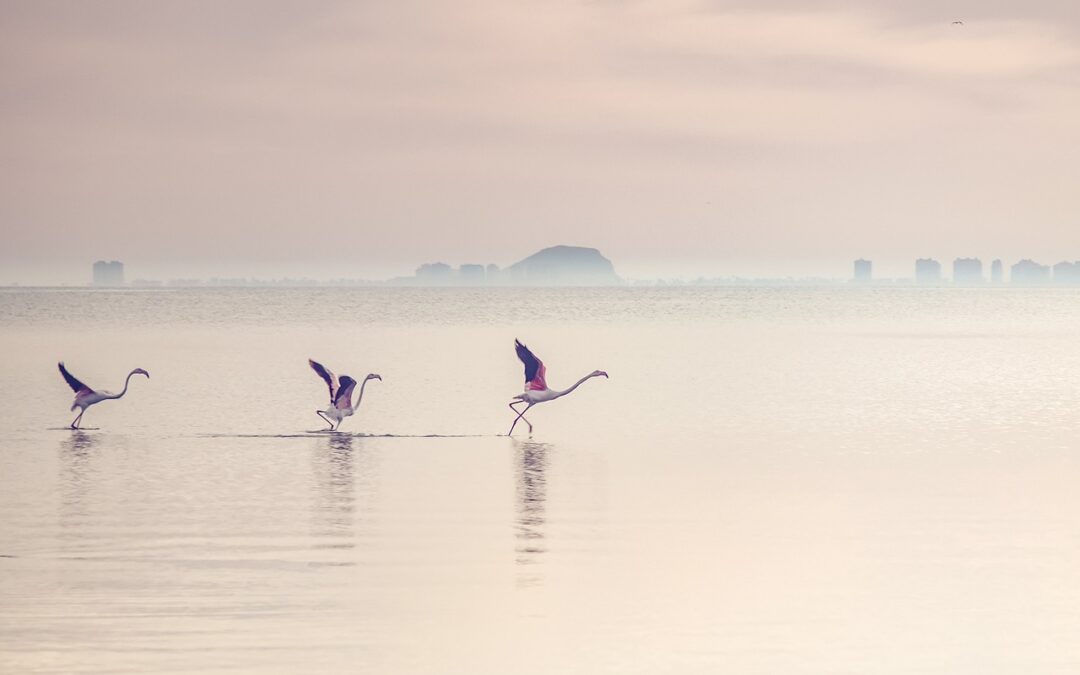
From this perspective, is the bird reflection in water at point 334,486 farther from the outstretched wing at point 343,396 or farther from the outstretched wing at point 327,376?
the outstretched wing at point 327,376

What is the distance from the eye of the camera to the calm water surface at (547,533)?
35.0 ft

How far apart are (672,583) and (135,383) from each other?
25470 millimetres

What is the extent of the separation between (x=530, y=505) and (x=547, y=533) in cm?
181

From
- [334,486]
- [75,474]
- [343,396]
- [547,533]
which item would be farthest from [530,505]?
[343,396]

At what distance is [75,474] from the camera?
1931cm

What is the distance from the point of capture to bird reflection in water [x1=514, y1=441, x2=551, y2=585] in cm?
1345

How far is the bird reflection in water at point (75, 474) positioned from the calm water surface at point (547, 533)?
0.08 m

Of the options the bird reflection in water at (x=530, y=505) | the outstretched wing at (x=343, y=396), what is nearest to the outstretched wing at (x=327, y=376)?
the outstretched wing at (x=343, y=396)

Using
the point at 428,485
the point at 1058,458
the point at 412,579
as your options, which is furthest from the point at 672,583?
the point at 1058,458

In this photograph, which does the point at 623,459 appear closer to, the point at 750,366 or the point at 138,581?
the point at 138,581

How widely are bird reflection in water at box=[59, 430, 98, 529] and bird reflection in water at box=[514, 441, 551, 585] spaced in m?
4.55

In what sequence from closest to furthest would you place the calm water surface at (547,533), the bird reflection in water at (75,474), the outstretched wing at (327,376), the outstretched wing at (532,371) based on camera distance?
the calm water surface at (547,533) < the bird reflection in water at (75,474) < the outstretched wing at (532,371) < the outstretched wing at (327,376)

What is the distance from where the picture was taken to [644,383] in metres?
35.7

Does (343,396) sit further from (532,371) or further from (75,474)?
(75,474)
